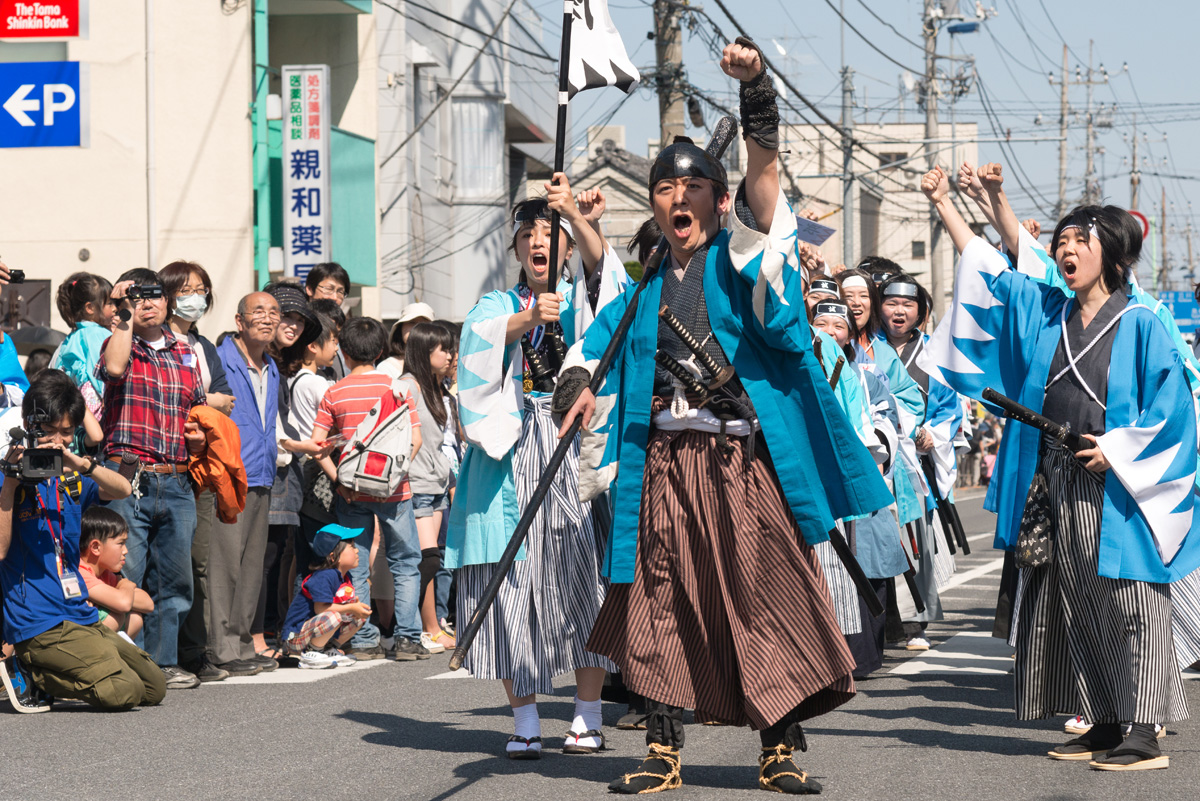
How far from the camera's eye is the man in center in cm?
476

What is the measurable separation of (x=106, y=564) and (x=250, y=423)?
1264 mm

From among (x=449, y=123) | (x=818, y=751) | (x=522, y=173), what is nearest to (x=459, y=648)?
(x=818, y=751)

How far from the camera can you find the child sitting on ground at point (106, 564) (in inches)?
280

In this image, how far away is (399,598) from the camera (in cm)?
890

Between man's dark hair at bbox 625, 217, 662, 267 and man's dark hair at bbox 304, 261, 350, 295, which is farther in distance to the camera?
man's dark hair at bbox 304, 261, 350, 295

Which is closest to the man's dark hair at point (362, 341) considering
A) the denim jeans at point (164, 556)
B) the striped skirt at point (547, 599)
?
the denim jeans at point (164, 556)

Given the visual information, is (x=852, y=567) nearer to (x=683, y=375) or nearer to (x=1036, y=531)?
(x=683, y=375)

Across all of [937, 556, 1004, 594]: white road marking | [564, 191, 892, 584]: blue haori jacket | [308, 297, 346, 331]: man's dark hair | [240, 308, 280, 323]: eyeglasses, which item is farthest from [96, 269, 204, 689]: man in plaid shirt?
[937, 556, 1004, 594]: white road marking

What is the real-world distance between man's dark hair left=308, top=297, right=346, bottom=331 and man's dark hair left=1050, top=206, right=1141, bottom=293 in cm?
521

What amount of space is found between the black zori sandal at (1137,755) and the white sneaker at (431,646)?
185 inches

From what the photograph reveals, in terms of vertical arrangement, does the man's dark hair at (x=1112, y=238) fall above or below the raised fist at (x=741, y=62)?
below

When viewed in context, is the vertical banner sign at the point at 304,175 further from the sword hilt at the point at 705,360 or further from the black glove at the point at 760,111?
the black glove at the point at 760,111

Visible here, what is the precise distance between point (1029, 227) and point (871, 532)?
5.77 feet

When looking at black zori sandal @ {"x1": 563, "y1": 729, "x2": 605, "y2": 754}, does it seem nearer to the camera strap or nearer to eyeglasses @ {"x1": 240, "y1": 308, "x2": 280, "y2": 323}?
the camera strap
